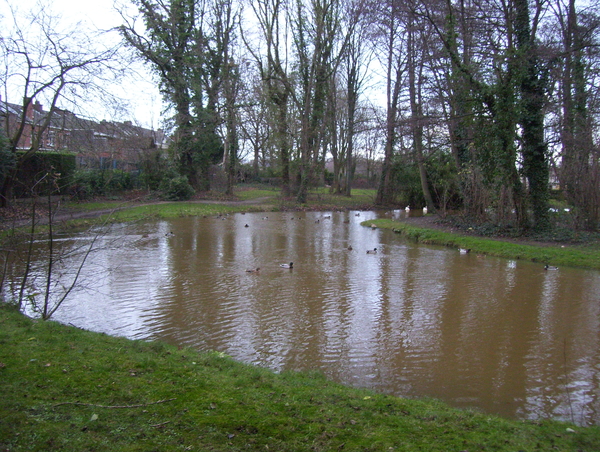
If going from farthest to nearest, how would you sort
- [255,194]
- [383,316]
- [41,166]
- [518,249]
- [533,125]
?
1. [255,194]
2. [41,166]
3. [533,125]
4. [518,249]
5. [383,316]

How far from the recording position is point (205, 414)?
3.87m

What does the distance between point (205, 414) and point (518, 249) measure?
13.2 meters

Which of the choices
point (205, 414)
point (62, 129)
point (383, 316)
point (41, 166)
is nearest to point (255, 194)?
point (41, 166)

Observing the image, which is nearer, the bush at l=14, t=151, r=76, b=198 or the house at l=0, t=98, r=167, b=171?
→ the house at l=0, t=98, r=167, b=171

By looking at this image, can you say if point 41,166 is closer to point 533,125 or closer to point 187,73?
point 187,73

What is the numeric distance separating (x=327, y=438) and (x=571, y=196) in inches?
601

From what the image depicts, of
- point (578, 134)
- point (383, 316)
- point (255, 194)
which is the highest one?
point (578, 134)

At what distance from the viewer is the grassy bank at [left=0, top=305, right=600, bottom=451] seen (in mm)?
3463

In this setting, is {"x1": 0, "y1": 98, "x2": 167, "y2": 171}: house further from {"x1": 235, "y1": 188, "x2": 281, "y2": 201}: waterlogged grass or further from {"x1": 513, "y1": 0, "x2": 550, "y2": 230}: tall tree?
{"x1": 513, "y1": 0, "x2": 550, "y2": 230}: tall tree

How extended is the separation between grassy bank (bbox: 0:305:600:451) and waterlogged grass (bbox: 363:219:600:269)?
1009cm

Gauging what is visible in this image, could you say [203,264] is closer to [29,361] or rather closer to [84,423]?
[29,361]

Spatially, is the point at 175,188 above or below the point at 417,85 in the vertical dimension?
below

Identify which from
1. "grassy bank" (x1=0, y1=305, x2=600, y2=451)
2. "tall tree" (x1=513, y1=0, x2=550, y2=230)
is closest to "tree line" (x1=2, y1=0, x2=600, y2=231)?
"tall tree" (x1=513, y1=0, x2=550, y2=230)

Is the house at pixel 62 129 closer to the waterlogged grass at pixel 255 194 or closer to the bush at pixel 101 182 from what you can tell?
the bush at pixel 101 182
